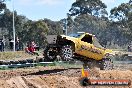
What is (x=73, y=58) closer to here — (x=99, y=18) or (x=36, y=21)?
(x=36, y=21)

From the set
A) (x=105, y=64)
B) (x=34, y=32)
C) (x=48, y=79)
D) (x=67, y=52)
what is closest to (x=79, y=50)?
(x=67, y=52)

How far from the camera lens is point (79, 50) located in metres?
21.7

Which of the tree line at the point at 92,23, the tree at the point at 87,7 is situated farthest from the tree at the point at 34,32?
the tree at the point at 87,7

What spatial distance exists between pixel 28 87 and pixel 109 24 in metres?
64.2

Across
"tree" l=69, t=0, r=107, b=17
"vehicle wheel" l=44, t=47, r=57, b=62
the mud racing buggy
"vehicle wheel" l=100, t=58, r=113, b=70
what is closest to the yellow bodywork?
the mud racing buggy

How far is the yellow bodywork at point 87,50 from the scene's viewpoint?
21.5 m

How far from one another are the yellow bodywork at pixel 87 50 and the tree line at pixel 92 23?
34.0m

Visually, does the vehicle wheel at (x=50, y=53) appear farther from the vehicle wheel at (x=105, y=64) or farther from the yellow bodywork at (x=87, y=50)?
the vehicle wheel at (x=105, y=64)

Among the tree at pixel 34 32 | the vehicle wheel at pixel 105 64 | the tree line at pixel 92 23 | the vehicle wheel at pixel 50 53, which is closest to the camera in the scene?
the vehicle wheel at pixel 50 53

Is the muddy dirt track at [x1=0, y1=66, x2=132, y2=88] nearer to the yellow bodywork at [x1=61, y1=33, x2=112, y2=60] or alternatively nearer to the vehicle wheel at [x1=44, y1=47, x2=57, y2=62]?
the yellow bodywork at [x1=61, y1=33, x2=112, y2=60]

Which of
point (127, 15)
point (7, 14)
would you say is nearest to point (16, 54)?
point (7, 14)

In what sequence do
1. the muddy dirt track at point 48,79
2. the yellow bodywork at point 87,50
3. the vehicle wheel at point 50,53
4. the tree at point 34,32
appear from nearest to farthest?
the muddy dirt track at point 48,79, the yellow bodywork at point 87,50, the vehicle wheel at point 50,53, the tree at point 34,32

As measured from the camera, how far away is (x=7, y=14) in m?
68.7

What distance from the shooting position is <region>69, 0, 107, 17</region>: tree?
84750 millimetres
